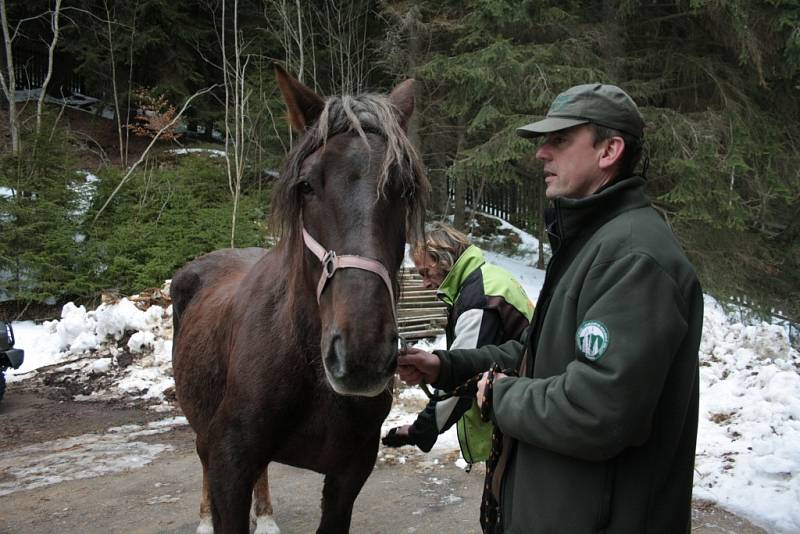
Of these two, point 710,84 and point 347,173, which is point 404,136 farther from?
point 710,84

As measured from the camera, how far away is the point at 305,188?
7.02ft

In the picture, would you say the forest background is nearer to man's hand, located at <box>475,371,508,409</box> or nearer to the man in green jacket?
the man in green jacket

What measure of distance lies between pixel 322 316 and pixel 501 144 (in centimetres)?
830

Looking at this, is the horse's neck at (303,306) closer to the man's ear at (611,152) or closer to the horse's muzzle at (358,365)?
the horse's muzzle at (358,365)

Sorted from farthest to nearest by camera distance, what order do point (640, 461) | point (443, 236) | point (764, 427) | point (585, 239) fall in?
1. point (764, 427)
2. point (443, 236)
3. point (585, 239)
4. point (640, 461)

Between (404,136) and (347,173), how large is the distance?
1.02 feet

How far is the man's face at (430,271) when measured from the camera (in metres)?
3.27

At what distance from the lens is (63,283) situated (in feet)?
36.3

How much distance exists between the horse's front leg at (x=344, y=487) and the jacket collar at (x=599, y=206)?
1.48 metres

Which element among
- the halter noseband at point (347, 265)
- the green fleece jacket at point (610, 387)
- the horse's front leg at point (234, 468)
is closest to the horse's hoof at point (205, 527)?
the horse's front leg at point (234, 468)

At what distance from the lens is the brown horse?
1.80 metres

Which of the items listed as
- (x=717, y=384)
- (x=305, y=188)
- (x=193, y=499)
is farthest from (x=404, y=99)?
(x=717, y=384)

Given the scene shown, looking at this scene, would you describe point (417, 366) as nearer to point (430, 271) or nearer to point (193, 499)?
point (430, 271)

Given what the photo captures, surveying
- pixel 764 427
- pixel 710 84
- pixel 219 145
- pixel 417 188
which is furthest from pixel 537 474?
pixel 219 145
